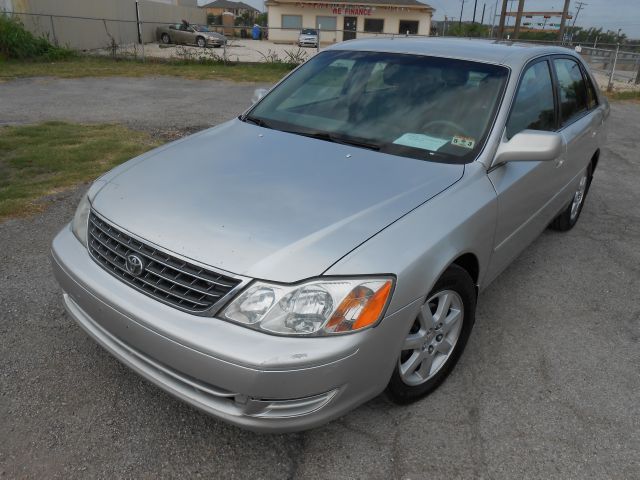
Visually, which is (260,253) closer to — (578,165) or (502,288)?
(502,288)

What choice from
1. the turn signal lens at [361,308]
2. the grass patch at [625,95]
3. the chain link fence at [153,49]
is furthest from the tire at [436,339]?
the grass patch at [625,95]

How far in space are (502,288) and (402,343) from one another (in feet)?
6.32

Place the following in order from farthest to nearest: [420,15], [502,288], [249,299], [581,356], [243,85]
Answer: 1. [420,15]
2. [243,85]
3. [502,288]
4. [581,356]
5. [249,299]

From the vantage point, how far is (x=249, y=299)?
193 centimetres

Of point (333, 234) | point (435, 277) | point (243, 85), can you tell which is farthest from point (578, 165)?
point (243, 85)

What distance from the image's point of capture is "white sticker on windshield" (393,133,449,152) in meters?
2.85

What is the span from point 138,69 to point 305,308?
16.5m

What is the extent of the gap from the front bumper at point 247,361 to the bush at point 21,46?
1792 cm

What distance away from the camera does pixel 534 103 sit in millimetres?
3404

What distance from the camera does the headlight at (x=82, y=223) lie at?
8.32 ft

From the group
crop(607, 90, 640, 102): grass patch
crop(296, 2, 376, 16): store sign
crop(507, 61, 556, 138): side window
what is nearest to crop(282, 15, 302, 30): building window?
crop(296, 2, 376, 16): store sign

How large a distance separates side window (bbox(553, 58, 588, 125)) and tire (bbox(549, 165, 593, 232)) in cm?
71

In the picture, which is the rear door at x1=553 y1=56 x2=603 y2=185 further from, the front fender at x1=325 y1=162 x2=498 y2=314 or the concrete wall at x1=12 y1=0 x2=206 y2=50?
the concrete wall at x1=12 y1=0 x2=206 y2=50

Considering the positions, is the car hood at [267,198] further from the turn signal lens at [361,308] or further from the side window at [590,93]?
the side window at [590,93]
